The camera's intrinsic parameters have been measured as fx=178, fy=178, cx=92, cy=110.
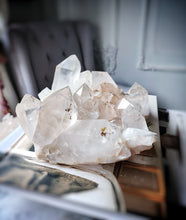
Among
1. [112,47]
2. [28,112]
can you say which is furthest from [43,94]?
[112,47]

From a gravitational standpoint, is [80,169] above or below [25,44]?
below

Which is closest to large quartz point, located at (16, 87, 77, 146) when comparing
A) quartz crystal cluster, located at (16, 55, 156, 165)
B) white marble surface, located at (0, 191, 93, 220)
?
quartz crystal cluster, located at (16, 55, 156, 165)

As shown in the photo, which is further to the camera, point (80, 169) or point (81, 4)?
point (80, 169)

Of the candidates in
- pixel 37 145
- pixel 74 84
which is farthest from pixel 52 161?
pixel 74 84

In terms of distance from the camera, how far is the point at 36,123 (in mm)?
370

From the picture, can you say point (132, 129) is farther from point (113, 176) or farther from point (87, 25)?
point (87, 25)

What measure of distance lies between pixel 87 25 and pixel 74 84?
6.5 inches

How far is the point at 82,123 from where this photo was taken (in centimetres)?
39

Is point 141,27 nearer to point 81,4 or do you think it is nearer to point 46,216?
point 81,4

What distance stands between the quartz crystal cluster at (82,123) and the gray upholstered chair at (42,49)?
2 cm

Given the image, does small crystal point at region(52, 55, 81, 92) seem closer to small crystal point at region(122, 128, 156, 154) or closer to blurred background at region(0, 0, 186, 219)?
blurred background at region(0, 0, 186, 219)

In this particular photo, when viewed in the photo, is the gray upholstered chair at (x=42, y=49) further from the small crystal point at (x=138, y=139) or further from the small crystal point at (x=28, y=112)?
the small crystal point at (x=138, y=139)

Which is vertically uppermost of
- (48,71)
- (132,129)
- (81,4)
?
(81,4)

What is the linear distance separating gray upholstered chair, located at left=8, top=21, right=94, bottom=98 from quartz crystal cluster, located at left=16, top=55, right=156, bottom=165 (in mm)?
20
